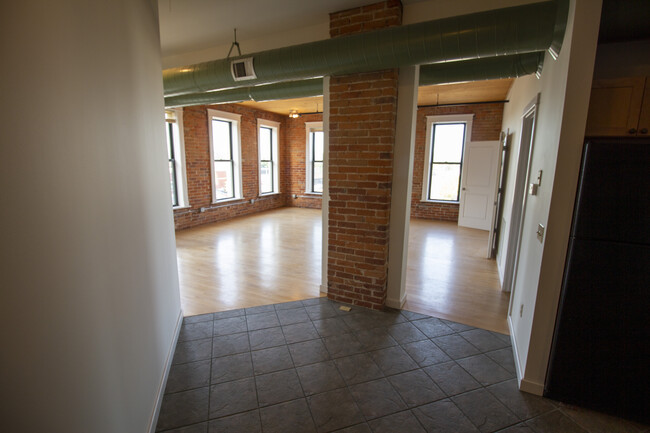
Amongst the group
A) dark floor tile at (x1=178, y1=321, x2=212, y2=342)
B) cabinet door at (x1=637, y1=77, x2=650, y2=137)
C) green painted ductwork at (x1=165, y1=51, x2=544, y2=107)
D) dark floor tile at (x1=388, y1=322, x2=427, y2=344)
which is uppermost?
green painted ductwork at (x1=165, y1=51, x2=544, y2=107)

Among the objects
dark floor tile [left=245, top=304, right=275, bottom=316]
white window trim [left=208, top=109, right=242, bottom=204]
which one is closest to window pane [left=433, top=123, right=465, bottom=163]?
white window trim [left=208, top=109, right=242, bottom=204]

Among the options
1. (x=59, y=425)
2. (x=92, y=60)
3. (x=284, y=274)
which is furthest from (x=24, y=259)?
(x=284, y=274)

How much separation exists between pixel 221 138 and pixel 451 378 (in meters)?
7.10

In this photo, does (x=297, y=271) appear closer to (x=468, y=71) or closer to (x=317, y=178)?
(x=468, y=71)

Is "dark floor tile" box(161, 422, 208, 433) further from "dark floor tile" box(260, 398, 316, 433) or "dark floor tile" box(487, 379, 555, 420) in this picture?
"dark floor tile" box(487, 379, 555, 420)

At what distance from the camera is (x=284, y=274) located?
4121 millimetres

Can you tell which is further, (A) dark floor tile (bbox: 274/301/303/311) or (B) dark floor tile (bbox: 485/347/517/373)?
(A) dark floor tile (bbox: 274/301/303/311)

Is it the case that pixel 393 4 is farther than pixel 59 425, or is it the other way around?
pixel 393 4

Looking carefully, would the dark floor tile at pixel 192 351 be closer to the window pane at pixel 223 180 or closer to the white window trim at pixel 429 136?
the window pane at pixel 223 180

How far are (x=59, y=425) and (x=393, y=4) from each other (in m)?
3.31

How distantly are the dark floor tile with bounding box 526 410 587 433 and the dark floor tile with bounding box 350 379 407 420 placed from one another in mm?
770

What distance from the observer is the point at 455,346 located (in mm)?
2570

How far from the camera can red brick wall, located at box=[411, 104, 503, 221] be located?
694 centimetres

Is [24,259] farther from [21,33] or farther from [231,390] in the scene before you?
[231,390]
